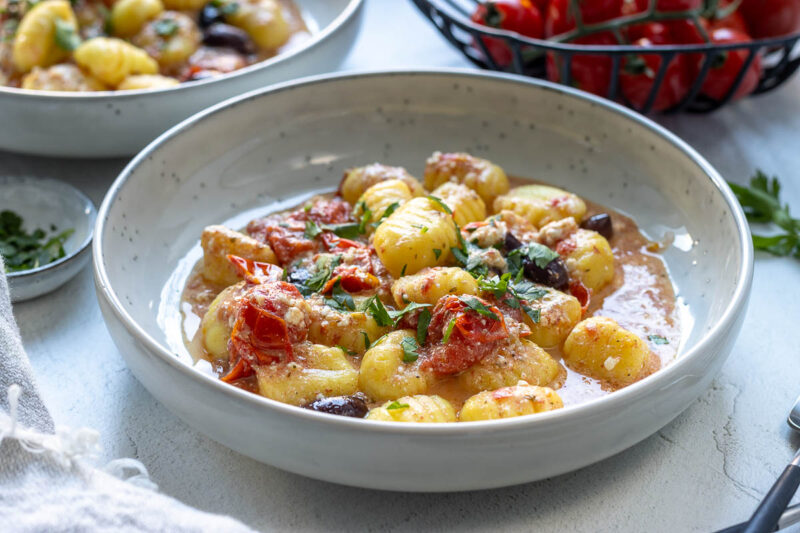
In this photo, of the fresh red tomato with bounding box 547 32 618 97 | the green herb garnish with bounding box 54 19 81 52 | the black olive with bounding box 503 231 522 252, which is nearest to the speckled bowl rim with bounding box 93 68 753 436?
the fresh red tomato with bounding box 547 32 618 97

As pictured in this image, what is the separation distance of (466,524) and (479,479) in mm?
161

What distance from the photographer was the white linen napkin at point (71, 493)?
143cm

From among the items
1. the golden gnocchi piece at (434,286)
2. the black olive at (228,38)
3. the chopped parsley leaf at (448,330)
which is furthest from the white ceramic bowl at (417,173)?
the black olive at (228,38)

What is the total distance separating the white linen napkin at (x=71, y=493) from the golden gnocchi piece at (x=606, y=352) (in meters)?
0.78

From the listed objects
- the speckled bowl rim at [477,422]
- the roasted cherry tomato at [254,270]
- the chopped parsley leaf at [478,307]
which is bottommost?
the roasted cherry tomato at [254,270]

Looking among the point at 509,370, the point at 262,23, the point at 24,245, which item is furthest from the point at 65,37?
the point at 509,370

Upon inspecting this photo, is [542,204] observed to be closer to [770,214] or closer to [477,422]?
[770,214]

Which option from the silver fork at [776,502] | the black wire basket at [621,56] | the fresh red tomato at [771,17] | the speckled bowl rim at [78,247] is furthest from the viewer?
the fresh red tomato at [771,17]

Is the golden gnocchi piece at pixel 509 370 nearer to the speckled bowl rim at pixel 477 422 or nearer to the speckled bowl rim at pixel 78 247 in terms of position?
the speckled bowl rim at pixel 477 422

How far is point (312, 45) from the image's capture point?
8.99 feet

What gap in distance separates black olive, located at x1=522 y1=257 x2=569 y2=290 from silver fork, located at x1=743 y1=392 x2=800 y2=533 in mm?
602

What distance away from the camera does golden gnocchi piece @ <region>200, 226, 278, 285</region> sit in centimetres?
211

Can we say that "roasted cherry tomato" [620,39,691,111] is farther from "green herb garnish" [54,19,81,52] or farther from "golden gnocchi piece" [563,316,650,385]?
"green herb garnish" [54,19,81,52]

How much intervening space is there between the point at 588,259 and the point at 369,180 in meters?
0.61
